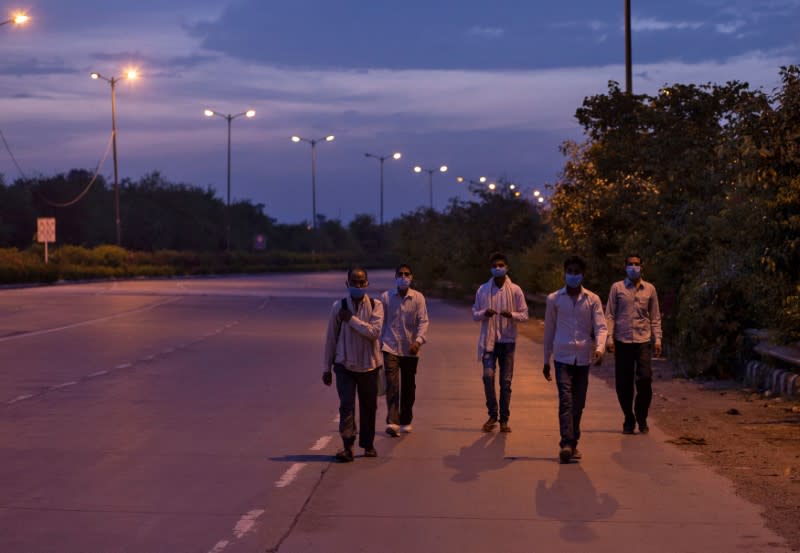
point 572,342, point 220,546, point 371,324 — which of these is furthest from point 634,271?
point 220,546

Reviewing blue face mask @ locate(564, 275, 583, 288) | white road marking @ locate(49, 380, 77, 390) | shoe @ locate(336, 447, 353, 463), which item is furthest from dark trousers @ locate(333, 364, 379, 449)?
white road marking @ locate(49, 380, 77, 390)

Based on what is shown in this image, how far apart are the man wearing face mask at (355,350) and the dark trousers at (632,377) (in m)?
3.28

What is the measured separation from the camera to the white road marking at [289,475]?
1076 centimetres

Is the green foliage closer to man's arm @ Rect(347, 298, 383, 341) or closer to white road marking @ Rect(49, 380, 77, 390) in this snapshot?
man's arm @ Rect(347, 298, 383, 341)

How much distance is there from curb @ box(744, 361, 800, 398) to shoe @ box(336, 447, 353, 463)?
7269 millimetres

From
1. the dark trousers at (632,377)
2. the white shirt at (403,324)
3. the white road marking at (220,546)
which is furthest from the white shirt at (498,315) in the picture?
the white road marking at (220,546)

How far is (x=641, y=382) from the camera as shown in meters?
14.4

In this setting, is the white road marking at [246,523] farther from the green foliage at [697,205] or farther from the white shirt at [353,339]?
the green foliage at [697,205]

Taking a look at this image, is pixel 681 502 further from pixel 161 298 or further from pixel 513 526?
pixel 161 298

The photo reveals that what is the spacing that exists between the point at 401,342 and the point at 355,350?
182 cm

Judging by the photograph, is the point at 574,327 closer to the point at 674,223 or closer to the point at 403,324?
the point at 403,324

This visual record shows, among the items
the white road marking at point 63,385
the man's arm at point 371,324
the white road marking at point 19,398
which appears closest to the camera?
the man's arm at point 371,324

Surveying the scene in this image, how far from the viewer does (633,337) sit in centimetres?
1430

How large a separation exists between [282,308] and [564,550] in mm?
37432
